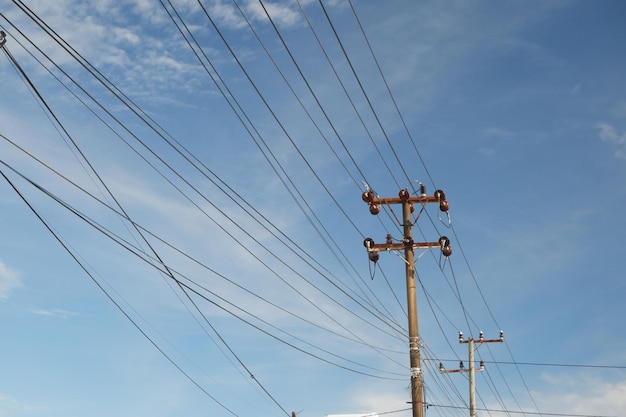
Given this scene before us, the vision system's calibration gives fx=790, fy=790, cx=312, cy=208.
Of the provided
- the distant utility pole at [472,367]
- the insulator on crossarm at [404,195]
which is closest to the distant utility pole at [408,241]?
the insulator on crossarm at [404,195]

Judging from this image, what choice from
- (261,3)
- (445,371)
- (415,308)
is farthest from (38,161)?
(445,371)

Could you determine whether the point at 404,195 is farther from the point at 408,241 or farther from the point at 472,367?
the point at 472,367

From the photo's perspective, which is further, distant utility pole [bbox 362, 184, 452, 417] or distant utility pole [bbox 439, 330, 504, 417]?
distant utility pole [bbox 439, 330, 504, 417]

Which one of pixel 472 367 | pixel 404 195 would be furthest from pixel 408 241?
pixel 472 367

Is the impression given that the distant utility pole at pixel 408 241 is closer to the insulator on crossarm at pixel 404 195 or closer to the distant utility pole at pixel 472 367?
the insulator on crossarm at pixel 404 195

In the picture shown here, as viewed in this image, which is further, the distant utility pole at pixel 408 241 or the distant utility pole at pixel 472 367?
the distant utility pole at pixel 472 367

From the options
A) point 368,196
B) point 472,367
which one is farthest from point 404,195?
point 472,367

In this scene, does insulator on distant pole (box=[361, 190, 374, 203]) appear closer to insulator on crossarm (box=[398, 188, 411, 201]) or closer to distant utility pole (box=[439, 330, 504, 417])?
insulator on crossarm (box=[398, 188, 411, 201])

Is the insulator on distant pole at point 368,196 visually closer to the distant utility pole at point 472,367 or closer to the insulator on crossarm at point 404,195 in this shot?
the insulator on crossarm at point 404,195

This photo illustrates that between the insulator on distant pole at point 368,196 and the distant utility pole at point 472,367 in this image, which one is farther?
the distant utility pole at point 472,367

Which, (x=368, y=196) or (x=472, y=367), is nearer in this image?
(x=368, y=196)

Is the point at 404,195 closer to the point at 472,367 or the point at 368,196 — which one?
the point at 368,196

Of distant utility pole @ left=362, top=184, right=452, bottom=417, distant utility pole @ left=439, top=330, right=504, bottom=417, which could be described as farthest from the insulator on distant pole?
distant utility pole @ left=439, top=330, right=504, bottom=417

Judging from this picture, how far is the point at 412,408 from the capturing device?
23.7 m
